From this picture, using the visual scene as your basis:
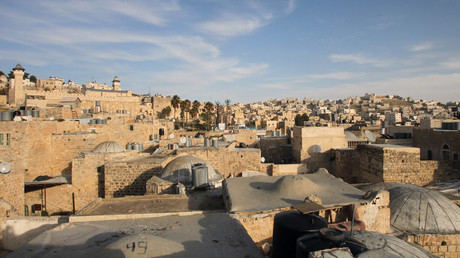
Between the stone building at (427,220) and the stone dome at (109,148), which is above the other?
the stone dome at (109,148)

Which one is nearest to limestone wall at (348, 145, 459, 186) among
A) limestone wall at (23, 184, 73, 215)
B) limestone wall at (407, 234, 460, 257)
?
limestone wall at (407, 234, 460, 257)

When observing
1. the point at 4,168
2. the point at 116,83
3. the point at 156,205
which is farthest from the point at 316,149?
the point at 116,83

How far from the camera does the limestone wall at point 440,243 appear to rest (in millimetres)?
6637

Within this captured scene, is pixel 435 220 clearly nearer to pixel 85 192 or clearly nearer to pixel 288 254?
pixel 288 254

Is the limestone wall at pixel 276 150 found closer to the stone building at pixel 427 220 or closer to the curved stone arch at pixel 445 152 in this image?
the curved stone arch at pixel 445 152

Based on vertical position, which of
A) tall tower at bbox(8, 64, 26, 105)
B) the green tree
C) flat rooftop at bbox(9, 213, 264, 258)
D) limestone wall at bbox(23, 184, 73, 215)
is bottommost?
limestone wall at bbox(23, 184, 73, 215)

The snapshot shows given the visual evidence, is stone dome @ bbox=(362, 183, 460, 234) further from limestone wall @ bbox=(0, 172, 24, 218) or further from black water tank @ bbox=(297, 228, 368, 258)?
limestone wall @ bbox=(0, 172, 24, 218)

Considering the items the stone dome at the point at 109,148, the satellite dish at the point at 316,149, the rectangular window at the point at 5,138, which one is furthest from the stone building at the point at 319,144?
the rectangular window at the point at 5,138

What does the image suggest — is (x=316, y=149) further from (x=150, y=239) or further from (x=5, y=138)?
(x=5, y=138)

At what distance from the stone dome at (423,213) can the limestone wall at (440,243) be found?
17 cm

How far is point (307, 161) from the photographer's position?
14.0 meters

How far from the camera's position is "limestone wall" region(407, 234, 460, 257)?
21.8ft

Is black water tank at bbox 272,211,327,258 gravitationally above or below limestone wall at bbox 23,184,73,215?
above

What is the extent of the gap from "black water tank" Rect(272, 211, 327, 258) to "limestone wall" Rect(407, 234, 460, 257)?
401cm
